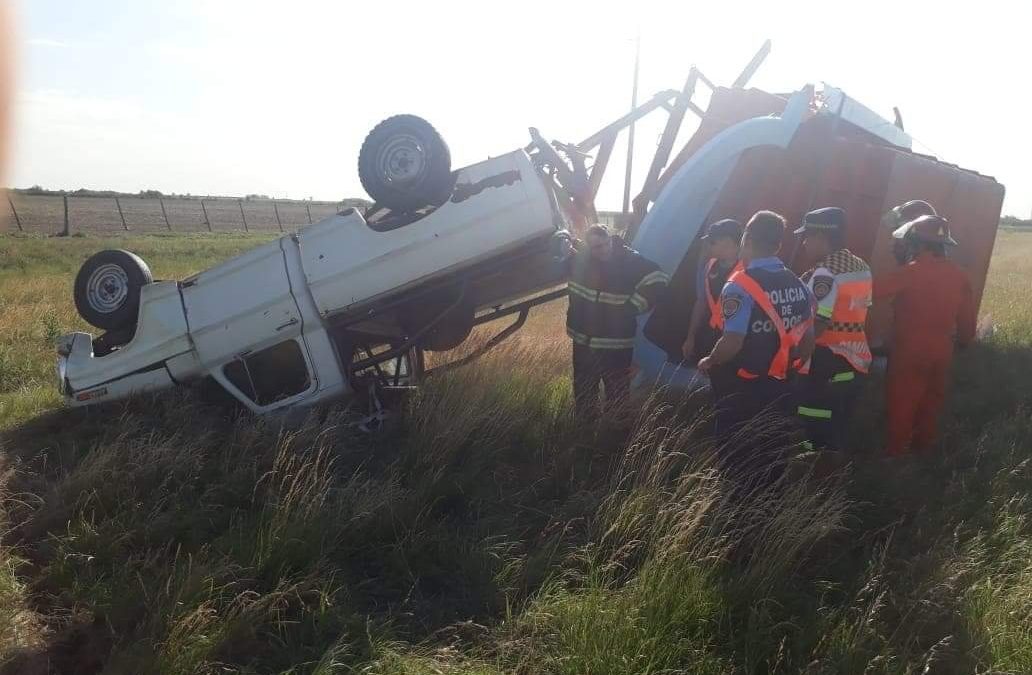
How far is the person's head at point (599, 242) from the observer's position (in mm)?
4645

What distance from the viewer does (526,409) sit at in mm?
5094

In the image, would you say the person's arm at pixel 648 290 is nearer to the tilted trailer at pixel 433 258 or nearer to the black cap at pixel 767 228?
the tilted trailer at pixel 433 258

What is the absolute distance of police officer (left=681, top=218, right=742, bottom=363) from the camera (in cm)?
414

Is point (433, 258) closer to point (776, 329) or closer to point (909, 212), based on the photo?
point (776, 329)

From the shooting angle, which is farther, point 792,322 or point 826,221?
point 826,221

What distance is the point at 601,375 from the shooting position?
16.2 feet

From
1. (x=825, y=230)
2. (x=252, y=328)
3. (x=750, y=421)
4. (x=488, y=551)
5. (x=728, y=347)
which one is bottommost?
(x=488, y=551)

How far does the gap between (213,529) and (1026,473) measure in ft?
14.9

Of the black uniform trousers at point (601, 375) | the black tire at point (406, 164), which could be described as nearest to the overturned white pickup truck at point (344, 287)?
the black tire at point (406, 164)

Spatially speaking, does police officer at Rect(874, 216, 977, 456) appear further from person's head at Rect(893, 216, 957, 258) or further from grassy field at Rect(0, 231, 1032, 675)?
grassy field at Rect(0, 231, 1032, 675)

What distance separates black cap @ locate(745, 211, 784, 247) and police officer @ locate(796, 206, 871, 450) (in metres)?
0.62

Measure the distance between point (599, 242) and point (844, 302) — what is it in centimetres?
151

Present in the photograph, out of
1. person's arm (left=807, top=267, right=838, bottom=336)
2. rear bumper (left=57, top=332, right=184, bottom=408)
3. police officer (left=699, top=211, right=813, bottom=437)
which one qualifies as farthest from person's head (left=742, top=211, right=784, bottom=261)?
rear bumper (left=57, top=332, right=184, bottom=408)

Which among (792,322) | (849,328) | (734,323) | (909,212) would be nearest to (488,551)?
(734,323)
